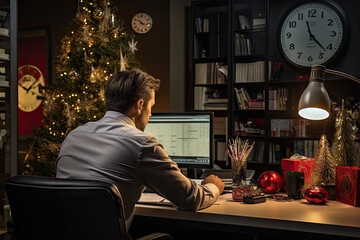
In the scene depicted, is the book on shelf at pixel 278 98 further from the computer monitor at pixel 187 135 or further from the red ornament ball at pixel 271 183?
the red ornament ball at pixel 271 183

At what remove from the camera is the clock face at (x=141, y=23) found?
446 centimetres

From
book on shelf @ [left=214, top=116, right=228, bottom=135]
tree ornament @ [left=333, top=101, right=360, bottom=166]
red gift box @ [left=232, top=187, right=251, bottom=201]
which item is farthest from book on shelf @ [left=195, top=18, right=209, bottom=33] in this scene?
red gift box @ [left=232, top=187, right=251, bottom=201]

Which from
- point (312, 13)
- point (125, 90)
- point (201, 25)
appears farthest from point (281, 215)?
point (201, 25)

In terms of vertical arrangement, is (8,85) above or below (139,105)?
above

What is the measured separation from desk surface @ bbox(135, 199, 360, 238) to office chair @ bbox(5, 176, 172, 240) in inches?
21.3

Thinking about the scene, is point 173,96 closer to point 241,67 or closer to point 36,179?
point 241,67

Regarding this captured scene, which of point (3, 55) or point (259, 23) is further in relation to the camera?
point (259, 23)

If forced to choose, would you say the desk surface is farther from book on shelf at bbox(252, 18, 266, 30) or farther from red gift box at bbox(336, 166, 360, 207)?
book on shelf at bbox(252, 18, 266, 30)

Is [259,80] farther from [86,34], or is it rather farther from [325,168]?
[325,168]

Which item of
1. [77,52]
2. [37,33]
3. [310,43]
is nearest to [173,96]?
[77,52]

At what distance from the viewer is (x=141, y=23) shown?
4496 mm

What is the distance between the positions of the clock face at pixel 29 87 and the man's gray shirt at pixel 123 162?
3897mm

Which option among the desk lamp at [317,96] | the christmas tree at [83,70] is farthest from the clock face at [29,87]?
the desk lamp at [317,96]

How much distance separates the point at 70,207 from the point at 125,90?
610 mm
